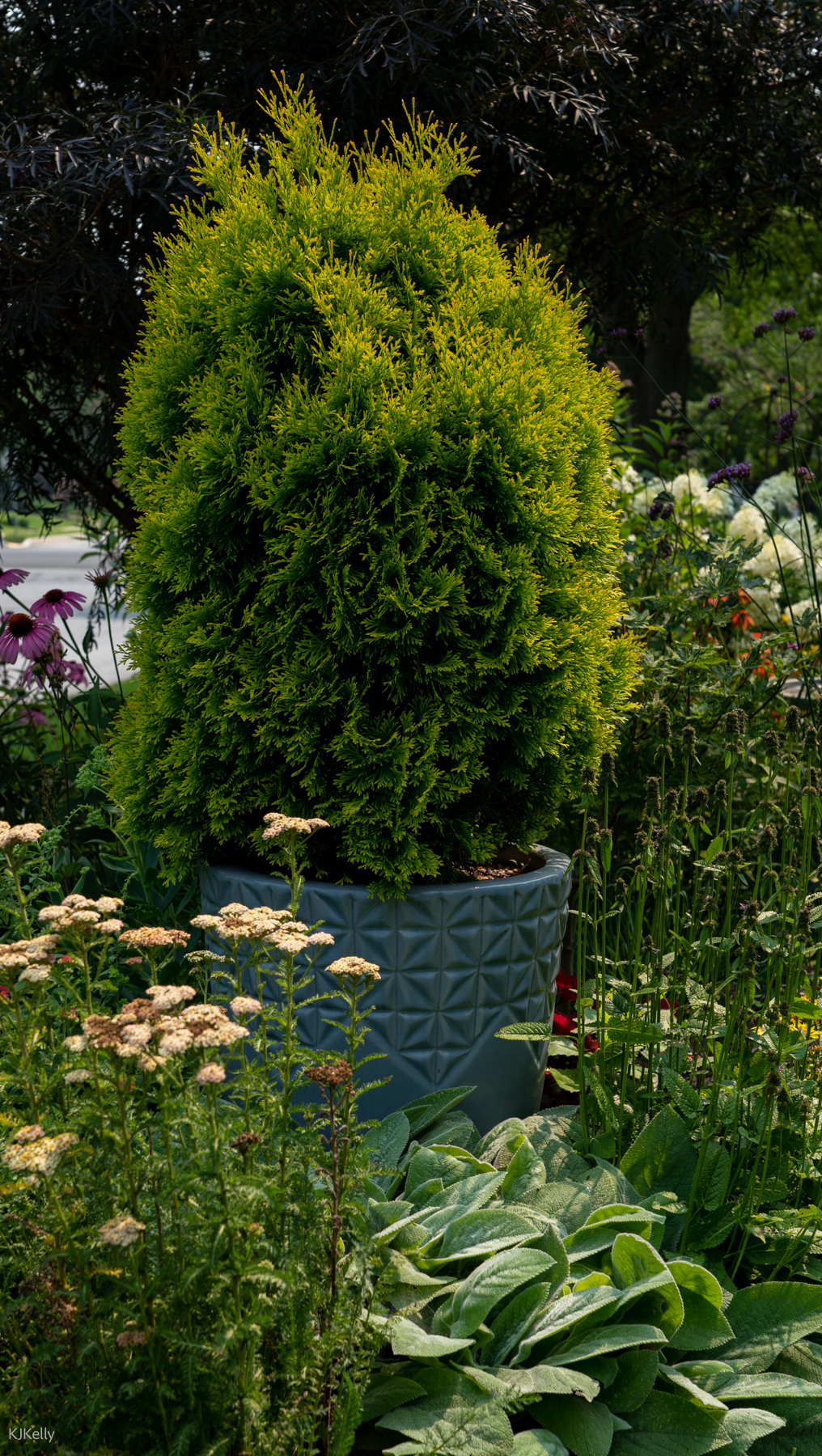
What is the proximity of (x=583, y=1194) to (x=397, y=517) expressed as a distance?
144 centimetres

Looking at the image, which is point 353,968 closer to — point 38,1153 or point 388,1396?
point 38,1153

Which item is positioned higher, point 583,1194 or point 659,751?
point 659,751

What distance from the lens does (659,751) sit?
95.3 inches

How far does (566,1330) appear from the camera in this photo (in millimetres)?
1882

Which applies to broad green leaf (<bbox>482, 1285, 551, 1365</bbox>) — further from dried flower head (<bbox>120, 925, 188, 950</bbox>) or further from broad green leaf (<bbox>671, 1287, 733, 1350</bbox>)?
dried flower head (<bbox>120, 925, 188, 950</bbox>)

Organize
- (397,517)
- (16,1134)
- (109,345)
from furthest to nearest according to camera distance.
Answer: (109,345) < (397,517) < (16,1134)

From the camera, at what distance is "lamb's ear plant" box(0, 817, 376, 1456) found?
1.37m

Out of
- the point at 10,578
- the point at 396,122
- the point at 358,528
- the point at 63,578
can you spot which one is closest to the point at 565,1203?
the point at 358,528

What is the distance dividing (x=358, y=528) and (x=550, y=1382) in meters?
1.65

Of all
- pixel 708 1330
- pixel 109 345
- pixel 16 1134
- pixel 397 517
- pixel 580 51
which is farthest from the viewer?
pixel 109 345

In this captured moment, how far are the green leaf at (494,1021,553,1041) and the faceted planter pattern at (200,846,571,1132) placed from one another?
0.35 ft

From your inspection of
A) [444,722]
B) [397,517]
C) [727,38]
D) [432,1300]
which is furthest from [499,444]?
[727,38]

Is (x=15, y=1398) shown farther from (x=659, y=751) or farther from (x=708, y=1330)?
(x=659, y=751)

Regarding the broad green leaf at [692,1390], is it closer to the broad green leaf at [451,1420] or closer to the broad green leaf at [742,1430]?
the broad green leaf at [742,1430]
